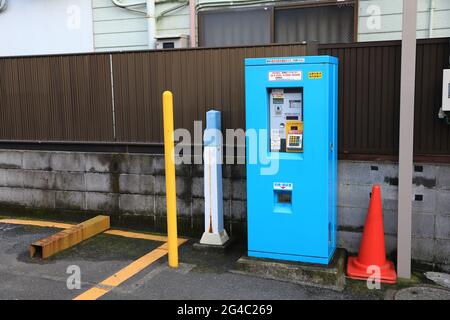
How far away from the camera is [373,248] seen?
4.53m

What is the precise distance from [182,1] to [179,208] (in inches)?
133

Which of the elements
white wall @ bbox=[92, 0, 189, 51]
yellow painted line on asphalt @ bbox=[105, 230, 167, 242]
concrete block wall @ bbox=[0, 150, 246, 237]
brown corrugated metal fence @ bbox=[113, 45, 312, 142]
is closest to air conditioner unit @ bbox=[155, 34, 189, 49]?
white wall @ bbox=[92, 0, 189, 51]

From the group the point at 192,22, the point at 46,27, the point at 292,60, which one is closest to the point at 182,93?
the point at 292,60

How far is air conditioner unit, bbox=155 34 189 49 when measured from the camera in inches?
276

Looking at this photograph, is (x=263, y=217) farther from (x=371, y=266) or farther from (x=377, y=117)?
(x=377, y=117)

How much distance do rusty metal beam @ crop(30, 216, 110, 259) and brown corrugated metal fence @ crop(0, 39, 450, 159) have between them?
1055 mm

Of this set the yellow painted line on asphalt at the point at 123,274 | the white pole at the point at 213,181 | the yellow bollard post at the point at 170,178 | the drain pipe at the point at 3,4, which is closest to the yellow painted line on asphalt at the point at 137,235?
the yellow painted line on asphalt at the point at 123,274

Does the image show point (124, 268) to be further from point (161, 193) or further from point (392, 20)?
point (392, 20)

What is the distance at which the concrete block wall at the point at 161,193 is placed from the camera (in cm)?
464

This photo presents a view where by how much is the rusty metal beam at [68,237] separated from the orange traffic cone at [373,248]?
3.05 meters

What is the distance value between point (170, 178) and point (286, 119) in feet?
4.23

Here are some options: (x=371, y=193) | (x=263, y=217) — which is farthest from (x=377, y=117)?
(x=263, y=217)

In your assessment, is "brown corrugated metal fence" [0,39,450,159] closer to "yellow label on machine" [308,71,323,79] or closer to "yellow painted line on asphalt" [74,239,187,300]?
"yellow label on machine" [308,71,323,79]

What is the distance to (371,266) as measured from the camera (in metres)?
4.51
